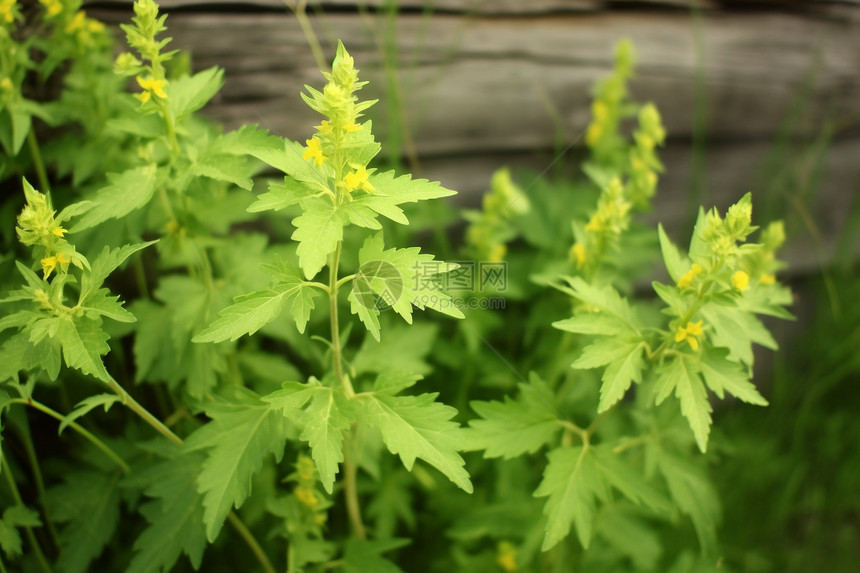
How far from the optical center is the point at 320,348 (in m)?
2.38

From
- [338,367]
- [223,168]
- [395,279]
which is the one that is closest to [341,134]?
[395,279]

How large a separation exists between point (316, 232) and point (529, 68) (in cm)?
198

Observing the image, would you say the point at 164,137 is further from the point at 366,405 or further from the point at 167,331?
the point at 366,405

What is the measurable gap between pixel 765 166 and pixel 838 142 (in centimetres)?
51

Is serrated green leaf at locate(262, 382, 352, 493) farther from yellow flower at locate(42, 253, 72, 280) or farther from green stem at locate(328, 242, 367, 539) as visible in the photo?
yellow flower at locate(42, 253, 72, 280)

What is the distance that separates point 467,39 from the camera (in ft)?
9.09

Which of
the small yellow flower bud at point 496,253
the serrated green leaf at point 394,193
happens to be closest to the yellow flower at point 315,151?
the serrated green leaf at point 394,193

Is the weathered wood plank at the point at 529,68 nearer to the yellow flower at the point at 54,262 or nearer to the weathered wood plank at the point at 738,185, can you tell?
the weathered wood plank at the point at 738,185

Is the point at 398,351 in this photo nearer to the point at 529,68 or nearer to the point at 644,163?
the point at 644,163

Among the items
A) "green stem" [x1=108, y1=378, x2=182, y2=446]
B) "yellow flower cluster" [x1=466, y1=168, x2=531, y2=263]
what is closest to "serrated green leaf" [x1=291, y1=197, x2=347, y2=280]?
"green stem" [x1=108, y1=378, x2=182, y2=446]

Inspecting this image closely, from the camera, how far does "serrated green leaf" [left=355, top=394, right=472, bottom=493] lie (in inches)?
53.6

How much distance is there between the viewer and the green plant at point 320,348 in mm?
1356

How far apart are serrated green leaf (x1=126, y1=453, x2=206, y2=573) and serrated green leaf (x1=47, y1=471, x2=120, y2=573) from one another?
22 cm

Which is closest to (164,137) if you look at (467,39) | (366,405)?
(366,405)
